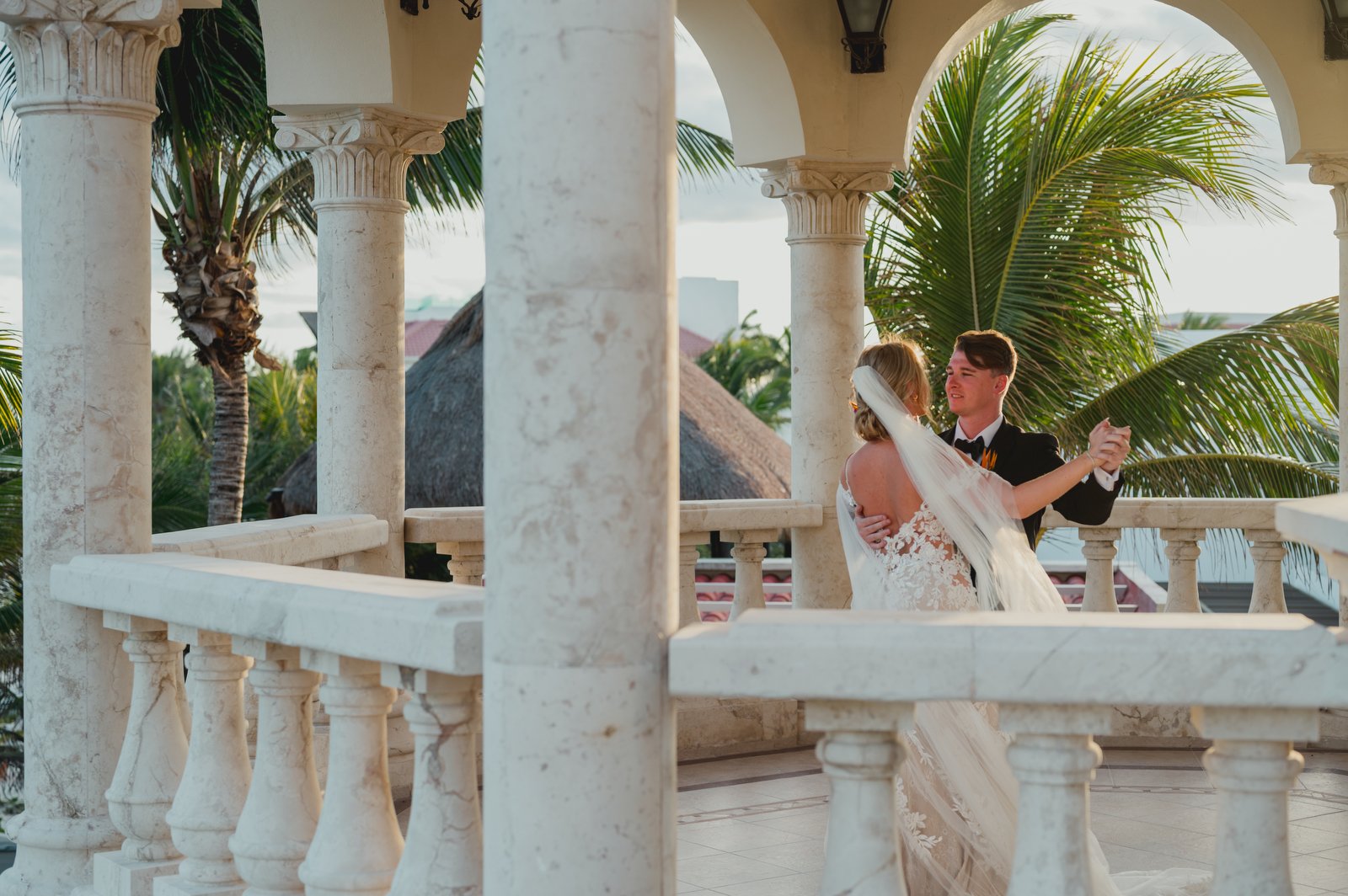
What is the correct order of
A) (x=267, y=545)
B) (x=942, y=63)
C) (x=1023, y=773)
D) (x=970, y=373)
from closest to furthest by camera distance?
(x=1023, y=773)
(x=970, y=373)
(x=267, y=545)
(x=942, y=63)

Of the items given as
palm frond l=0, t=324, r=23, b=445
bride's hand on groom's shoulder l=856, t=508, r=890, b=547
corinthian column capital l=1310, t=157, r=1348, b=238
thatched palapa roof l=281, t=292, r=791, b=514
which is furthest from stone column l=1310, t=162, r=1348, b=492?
palm frond l=0, t=324, r=23, b=445

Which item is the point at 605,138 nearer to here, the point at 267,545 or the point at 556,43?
the point at 556,43

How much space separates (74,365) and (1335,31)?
751 cm

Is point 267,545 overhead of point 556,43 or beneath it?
beneath

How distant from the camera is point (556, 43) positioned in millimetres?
2986

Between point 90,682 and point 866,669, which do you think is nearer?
point 866,669

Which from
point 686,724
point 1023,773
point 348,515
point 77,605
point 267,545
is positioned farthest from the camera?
point 686,724

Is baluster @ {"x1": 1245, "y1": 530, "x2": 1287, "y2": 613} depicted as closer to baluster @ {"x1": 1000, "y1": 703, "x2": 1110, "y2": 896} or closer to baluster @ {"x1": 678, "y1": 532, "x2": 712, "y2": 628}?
baluster @ {"x1": 678, "y1": 532, "x2": 712, "y2": 628}

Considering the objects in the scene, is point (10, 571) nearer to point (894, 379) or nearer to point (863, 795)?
point (894, 379)

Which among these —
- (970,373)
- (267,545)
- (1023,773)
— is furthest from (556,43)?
(267,545)

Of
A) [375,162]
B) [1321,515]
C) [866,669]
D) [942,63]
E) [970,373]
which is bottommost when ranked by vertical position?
[866,669]

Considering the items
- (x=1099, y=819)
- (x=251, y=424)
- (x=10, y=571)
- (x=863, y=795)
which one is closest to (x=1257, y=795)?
(x=863, y=795)

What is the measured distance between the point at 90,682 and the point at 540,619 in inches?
96.9

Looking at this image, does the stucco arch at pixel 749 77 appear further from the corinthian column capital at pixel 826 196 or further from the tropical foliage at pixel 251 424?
the tropical foliage at pixel 251 424
